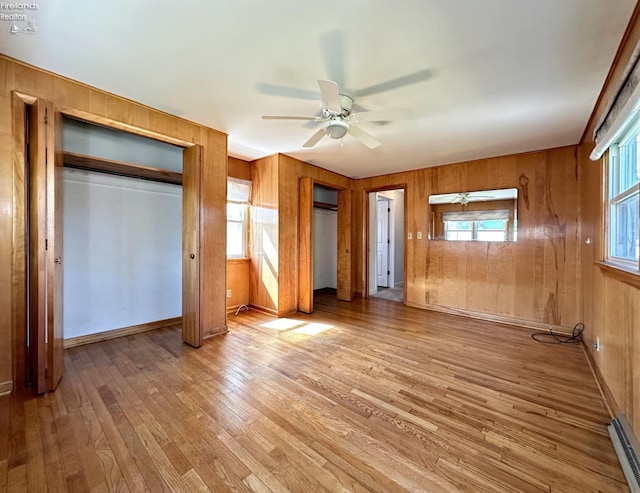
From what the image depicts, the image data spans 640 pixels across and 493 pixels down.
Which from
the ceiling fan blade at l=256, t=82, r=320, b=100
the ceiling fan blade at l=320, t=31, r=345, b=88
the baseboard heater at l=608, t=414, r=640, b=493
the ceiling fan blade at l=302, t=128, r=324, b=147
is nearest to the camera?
the baseboard heater at l=608, t=414, r=640, b=493

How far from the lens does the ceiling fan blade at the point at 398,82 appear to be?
1964mm

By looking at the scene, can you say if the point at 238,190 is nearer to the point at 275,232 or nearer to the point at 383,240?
the point at 275,232

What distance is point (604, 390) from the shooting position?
198 centimetres

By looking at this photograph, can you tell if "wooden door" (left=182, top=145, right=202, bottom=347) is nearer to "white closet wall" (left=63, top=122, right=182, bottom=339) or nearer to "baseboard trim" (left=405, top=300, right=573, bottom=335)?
"white closet wall" (left=63, top=122, right=182, bottom=339)

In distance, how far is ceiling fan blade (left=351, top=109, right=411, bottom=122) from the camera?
99.6 inches

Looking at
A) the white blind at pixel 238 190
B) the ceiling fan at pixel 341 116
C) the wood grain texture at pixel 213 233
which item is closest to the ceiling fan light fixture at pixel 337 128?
the ceiling fan at pixel 341 116

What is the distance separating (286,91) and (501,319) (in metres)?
4.00

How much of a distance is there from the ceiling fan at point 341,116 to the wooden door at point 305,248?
1.50 metres

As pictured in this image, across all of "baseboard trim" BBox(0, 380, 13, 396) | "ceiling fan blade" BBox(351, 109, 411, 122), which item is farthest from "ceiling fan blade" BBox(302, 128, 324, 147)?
"baseboard trim" BBox(0, 380, 13, 396)

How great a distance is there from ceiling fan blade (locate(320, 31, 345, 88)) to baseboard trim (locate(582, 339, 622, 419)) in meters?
2.86

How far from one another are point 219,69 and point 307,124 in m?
1.05

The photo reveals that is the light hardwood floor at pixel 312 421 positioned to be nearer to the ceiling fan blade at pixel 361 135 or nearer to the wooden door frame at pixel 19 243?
the wooden door frame at pixel 19 243

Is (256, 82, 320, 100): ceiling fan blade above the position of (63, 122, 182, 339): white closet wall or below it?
above

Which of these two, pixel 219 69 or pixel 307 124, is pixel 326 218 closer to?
pixel 307 124
